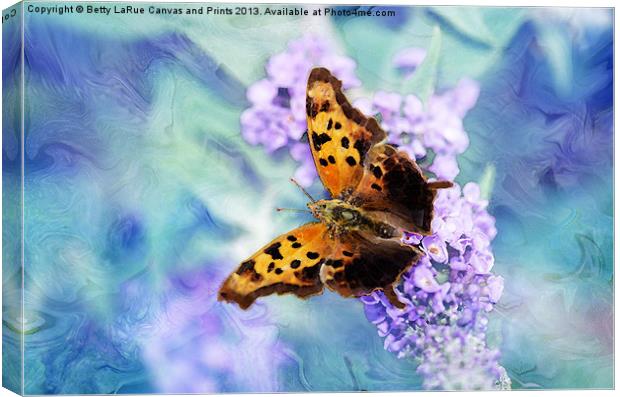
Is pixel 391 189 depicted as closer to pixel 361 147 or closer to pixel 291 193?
pixel 361 147

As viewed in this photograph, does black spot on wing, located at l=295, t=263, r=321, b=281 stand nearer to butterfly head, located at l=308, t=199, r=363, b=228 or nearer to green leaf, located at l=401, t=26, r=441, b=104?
butterfly head, located at l=308, t=199, r=363, b=228

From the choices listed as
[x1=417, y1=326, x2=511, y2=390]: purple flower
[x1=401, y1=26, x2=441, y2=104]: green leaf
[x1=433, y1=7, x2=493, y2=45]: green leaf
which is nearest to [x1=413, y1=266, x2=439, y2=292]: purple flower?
[x1=417, y1=326, x2=511, y2=390]: purple flower

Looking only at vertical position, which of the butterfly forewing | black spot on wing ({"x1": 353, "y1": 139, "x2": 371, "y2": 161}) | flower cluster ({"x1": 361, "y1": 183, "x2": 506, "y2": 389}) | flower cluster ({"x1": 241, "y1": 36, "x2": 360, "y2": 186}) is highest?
flower cluster ({"x1": 241, "y1": 36, "x2": 360, "y2": 186})

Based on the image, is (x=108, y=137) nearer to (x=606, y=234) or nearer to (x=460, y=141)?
(x=460, y=141)

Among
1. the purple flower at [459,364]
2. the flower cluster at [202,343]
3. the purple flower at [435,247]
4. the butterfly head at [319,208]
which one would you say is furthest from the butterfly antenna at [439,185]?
the flower cluster at [202,343]

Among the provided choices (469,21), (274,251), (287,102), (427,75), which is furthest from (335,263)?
(469,21)

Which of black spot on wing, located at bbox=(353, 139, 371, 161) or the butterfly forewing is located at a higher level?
black spot on wing, located at bbox=(353, 139, 371, 161)

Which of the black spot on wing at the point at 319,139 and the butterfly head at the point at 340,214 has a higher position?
the black spot on wing at the point at 319,139

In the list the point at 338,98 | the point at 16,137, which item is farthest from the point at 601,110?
the point at 16,137

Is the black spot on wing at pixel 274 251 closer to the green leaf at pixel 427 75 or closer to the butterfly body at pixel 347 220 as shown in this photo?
the butterfly body at pixel 347 220
